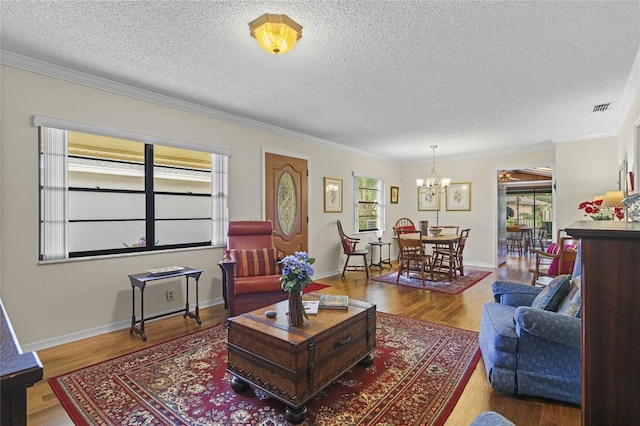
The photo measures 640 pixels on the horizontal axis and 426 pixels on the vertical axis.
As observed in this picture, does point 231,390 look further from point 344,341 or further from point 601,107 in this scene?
point 601,107

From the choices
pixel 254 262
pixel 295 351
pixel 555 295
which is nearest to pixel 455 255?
pixel 555 295

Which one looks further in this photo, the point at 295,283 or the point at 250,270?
the point at 250,270

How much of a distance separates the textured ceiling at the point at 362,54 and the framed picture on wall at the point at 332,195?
67.9 inches

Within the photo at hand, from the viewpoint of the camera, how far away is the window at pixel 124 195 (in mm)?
2844

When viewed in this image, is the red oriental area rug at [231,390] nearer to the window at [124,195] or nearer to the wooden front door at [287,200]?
the window at [124,195]

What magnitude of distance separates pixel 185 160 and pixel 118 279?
1.57 m

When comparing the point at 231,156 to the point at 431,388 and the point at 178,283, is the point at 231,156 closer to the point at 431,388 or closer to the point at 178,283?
the point at 178,283

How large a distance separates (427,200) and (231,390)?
6.65 metres

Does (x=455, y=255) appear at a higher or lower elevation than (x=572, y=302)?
lower

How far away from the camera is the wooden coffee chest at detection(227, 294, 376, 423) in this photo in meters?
1.76

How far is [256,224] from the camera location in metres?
4.02

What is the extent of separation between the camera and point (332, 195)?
5.96 metres

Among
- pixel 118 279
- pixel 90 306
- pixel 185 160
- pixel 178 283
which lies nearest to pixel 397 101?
pixel 185 160

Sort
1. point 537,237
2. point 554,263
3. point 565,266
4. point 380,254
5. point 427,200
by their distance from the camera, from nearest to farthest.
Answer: point 565,266, point 554,263, point 380,254, point 427,200, point 537,237
